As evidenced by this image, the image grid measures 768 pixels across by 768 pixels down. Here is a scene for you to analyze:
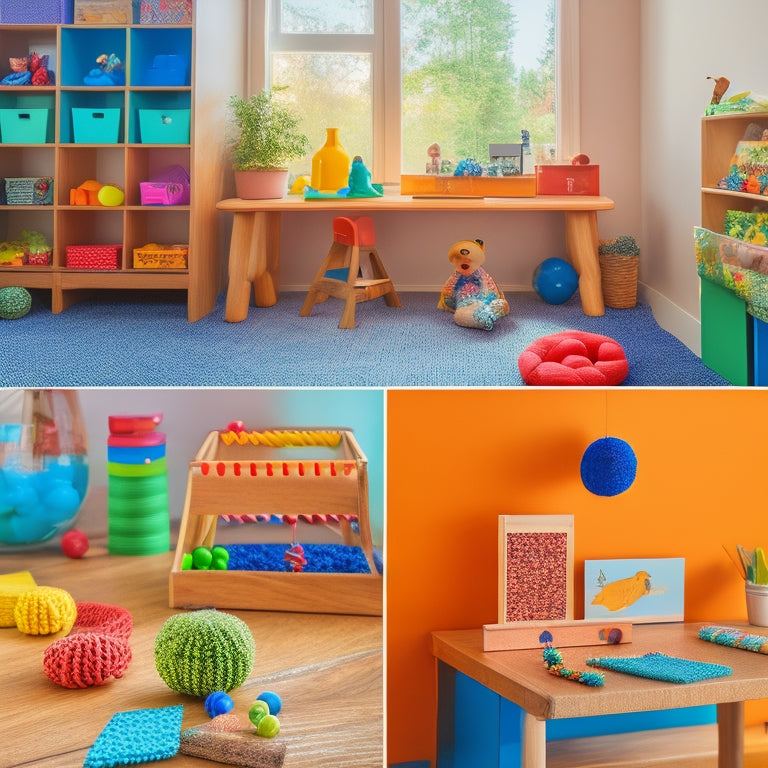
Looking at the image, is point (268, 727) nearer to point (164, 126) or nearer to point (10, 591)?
point (10, 591)

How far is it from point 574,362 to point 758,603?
0.88 metres

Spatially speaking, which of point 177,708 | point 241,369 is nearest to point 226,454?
point 177,708

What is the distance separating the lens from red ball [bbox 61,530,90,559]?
5.17 feet

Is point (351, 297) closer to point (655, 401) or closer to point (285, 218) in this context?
point (285, 218)

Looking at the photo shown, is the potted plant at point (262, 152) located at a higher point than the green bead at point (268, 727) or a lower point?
higher

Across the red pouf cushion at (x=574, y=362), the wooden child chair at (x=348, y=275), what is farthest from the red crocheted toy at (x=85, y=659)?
the wooden child chair at (x=348, y=275)

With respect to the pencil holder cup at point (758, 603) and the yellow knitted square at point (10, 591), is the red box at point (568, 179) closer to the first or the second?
the pencil holder cup at point (758, 603)

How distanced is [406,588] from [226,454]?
25.4 inches

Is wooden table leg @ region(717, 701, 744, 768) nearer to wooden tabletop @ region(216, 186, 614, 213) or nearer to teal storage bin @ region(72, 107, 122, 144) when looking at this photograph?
wooden tabletop @ region(216, 186, 614, 213)

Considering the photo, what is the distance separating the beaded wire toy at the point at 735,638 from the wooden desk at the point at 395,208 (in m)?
1.90

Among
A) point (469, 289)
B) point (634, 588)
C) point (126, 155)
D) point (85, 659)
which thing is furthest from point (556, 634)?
point (126, 155)

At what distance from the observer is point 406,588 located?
6.46ft

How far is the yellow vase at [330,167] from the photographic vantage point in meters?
3.82

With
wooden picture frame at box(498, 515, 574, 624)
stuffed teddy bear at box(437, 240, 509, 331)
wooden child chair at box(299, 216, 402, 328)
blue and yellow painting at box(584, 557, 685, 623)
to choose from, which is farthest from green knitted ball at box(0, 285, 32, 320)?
blue and yellow painting at box(584, 557, 685, 623)
